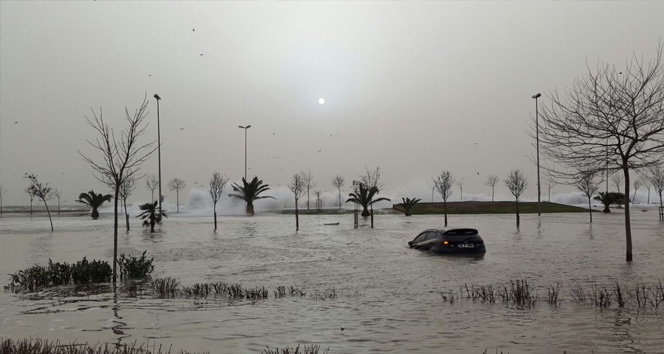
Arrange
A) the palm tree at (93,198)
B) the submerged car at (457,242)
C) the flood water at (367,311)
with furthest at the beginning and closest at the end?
the palm tree at (93,198), the submerged car at (457,242), the flood water at (367,311)

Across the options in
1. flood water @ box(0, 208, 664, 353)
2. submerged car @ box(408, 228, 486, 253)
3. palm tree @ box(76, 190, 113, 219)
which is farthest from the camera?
palm tree @ box(76, 190, 113, 219)

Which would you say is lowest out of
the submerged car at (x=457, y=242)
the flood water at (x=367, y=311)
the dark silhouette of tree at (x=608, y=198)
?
the flood water at (x=367, y=311)

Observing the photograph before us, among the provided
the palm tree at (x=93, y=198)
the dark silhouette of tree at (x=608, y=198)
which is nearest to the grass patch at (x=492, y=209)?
the dark silhouette of tree at (x=608, y=198)

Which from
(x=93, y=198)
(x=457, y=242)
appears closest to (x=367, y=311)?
(x=457, y=242)

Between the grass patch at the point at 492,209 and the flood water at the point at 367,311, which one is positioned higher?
the grass patch at the point at 492,209

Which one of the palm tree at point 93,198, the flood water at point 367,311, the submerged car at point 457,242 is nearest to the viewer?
the flood water at point 367,311

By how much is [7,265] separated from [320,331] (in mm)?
16800

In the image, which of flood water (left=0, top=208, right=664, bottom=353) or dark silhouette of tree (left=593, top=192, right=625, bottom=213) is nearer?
flood water (left=0, top=208, right=664, bottom=353)

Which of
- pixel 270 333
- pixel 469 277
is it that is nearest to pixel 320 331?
pixel 270 333

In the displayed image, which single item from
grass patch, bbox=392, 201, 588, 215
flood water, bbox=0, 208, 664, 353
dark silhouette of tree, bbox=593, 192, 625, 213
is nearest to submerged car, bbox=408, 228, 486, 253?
flood water, bbox=0, 208, 664, 353

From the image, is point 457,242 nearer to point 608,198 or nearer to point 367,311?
point 367,311

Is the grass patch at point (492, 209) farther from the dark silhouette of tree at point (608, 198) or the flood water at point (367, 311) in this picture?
the flood water at point (367, 311)

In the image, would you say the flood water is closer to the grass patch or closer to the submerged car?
the submerged car

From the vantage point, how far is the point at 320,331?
29.0 feet
